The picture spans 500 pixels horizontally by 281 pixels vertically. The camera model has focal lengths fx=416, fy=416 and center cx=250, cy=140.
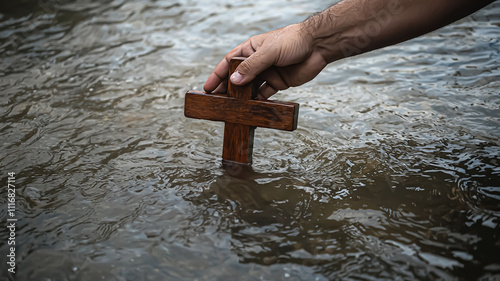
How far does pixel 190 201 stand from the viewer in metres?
2.22

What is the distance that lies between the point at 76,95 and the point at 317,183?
7.58 feet

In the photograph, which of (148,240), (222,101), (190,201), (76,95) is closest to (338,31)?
(222,101)

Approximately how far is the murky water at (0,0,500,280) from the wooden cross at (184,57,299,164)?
0.76 feet

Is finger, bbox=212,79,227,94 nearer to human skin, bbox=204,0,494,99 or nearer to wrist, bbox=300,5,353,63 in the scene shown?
human skin, bbox=204,0,494,99

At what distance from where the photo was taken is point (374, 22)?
2.12m

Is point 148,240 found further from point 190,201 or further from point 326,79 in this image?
point 326,79

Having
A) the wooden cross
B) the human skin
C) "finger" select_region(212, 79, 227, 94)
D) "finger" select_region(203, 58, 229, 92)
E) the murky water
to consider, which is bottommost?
the murky water

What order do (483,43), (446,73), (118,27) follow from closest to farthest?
1. (446,73)
2. (483,43)
3. (118,27)

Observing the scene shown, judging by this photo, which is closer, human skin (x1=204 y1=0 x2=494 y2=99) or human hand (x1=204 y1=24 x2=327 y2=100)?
human skin (x1=204 y1=0 x2=494 y2=99)

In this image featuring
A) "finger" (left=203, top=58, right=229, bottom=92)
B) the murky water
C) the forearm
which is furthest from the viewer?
"finger" (left=203, top=58, right=229, bottom=92)

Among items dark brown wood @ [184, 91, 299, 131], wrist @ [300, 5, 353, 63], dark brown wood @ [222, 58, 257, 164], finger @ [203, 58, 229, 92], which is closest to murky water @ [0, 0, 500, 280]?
dark brown wood @ [222, 58, 257, 164]

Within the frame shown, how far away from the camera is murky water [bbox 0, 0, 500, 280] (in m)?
1.79

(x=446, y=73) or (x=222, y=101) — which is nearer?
(x=222, y=101)

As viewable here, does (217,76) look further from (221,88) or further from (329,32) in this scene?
(329,32)
